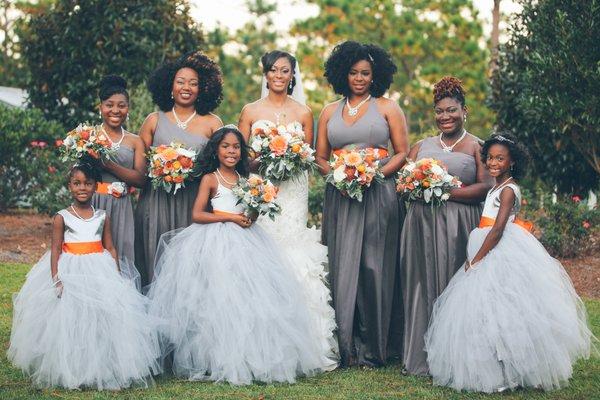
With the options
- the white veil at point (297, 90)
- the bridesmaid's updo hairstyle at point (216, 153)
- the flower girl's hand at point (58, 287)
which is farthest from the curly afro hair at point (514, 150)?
the flower girl's hand at point (58, 287)

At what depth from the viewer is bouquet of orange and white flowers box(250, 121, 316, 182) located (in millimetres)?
7875

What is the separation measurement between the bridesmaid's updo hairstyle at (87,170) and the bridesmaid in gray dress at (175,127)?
59 cm

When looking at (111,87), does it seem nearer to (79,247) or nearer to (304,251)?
(79,247)

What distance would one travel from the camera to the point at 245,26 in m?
46.1

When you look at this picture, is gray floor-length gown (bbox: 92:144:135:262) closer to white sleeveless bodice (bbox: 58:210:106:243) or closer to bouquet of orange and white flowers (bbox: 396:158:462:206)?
white sleeveless bodice (bbox: 58:210:106:243)

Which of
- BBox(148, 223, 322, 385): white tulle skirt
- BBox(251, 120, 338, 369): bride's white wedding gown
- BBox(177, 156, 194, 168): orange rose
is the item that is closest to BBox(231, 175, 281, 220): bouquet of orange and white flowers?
BBox(148, 223, 322, 385): white tulle skirt

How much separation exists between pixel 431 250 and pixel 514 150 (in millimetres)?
1174

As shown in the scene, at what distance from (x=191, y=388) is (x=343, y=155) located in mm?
2367

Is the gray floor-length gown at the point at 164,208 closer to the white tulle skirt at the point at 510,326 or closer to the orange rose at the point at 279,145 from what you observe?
the orange rose at the point at 279,145

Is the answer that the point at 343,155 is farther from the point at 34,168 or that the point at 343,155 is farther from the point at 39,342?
the point at 34,168

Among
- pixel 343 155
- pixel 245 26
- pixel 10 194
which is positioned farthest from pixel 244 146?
pixel 245 26

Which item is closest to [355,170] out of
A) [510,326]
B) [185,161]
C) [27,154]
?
[185,161]

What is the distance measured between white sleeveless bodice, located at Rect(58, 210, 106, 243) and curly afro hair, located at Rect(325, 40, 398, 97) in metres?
2.66

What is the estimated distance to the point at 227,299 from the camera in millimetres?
7227
